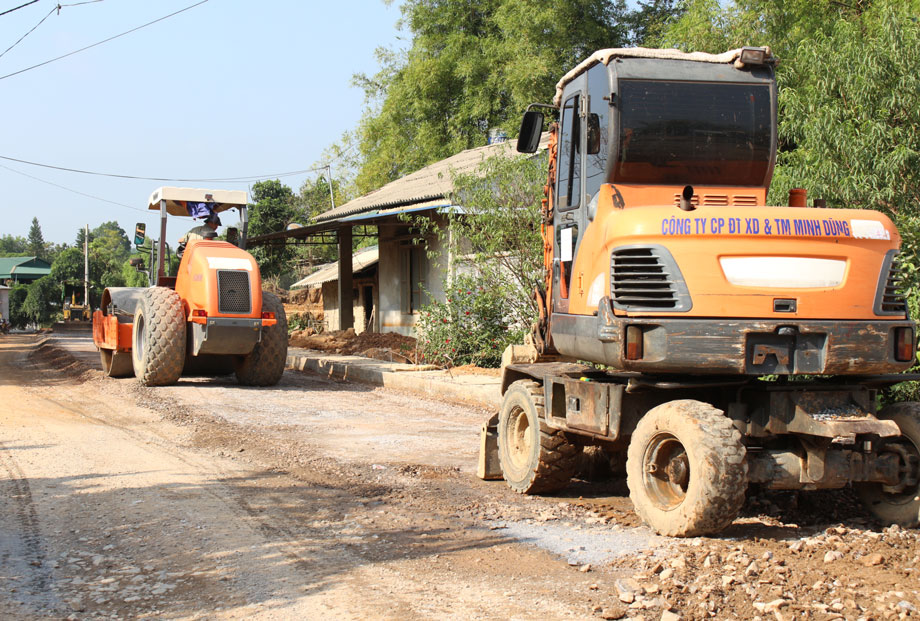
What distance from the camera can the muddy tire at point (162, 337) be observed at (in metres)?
12.9

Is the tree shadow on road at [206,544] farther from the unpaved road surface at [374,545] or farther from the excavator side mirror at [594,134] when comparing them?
the excavator side mirror at [594,134]

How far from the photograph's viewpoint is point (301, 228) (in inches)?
927

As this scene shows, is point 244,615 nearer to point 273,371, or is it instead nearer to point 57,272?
point 273,371

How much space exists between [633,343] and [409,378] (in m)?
9.30

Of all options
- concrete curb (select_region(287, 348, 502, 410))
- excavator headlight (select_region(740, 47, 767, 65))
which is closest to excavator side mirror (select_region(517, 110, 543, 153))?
excavator headlight (select_region(740, 47, 767, 65))

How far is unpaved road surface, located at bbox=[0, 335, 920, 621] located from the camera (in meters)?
4.27

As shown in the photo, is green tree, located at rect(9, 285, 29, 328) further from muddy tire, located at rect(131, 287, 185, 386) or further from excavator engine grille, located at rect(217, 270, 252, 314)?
excavator engine grille, located at rect(217, 270, 252, 314)

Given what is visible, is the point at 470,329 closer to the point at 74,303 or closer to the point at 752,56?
the point at 752,56

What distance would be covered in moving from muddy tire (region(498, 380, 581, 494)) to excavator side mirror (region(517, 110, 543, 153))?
177 cm

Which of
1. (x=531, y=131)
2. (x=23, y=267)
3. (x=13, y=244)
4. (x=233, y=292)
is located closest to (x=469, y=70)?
(x=233, y=292)

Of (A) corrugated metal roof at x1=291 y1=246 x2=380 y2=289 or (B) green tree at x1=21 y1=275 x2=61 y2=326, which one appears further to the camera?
(B) green tree at x1=21 y1=275 x2=61 y2=326

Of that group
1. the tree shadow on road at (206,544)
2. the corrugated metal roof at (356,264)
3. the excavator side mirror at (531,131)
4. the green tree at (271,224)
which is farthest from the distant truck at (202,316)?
the green tree at (271,224)

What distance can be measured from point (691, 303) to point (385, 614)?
2.41 metres

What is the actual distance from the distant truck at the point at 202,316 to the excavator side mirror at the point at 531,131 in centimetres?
709
